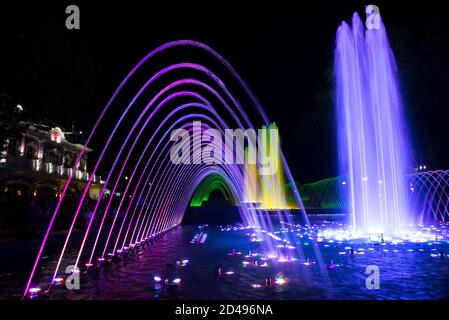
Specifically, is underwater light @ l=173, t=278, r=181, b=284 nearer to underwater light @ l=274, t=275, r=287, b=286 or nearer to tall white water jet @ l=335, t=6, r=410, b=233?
underwater light @ l=274, t=275, r=287, b=286

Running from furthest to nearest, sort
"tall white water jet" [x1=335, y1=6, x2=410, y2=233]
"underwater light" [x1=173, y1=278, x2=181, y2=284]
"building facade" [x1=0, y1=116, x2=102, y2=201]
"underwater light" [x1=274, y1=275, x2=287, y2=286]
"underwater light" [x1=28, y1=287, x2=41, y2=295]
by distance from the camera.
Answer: "building facade" [x1=0, y1=116, x2=102, y2=201] → "tall white water jet" [x1=335, y1=6, x2=410, y2=233] → "underwater light" [x1=173, y1=278, x2=181, y2=284] → "underwater light" [x1=274, y1=275, x2=287, y2=286] → "underwater light" [x1=28, y1=287, x2=41, y2=295]

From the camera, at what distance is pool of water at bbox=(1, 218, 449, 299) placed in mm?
7246

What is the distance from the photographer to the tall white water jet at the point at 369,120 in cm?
2036

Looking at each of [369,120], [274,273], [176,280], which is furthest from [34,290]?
[369,120]

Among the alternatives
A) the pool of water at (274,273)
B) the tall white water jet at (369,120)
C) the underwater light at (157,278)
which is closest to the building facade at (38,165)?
the tall white water jet at (369,120)

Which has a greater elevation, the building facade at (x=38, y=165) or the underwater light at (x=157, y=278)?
the building facade at (x=38, y=165)

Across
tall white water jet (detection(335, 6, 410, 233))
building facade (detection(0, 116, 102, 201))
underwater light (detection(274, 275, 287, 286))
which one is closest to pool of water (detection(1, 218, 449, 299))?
underwater light (detection(274, 275, 287, 286))

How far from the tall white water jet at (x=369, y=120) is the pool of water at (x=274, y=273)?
238 inches

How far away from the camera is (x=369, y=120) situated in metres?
20.9

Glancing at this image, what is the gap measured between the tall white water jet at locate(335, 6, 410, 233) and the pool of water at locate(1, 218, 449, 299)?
19.8ft

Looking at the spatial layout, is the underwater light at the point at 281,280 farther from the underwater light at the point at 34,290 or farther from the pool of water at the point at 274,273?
the underwater light at the point at 34,290

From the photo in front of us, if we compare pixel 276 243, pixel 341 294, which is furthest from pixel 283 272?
pixel 276 243

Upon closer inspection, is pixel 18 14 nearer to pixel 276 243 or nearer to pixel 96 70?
pixel 96 70

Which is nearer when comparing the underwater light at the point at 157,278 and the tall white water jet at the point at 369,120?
the underwater light at the point at 157,278
